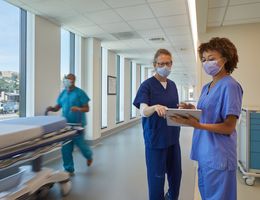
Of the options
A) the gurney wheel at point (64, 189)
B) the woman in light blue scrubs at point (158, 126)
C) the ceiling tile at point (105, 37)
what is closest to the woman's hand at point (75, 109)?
the gurney wheel at point (64, 189)

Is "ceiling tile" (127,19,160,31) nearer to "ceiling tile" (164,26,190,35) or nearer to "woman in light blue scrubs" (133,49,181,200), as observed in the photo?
"ceiling tile" (164,26,190,35)

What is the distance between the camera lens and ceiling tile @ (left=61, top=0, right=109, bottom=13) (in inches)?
116

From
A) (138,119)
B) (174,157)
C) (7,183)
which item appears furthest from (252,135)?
(138,119)

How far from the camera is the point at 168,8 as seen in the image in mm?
3117

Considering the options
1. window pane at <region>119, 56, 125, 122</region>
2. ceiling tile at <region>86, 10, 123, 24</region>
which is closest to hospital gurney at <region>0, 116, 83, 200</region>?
ceiling tile at <region>86, 10, 123, 24</region>

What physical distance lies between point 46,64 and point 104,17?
1.24 meters

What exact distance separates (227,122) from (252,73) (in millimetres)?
2790

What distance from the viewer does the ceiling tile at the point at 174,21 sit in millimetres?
3482

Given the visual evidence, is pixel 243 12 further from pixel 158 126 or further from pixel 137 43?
pixel 137 43

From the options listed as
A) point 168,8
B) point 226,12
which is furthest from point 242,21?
point 168,8

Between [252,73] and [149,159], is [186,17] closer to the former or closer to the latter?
[252,73]

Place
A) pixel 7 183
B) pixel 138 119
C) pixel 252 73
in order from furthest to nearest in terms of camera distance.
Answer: pixel 138 119
pixel 252 73
pixel 7 183

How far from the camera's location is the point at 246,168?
9.32 feet

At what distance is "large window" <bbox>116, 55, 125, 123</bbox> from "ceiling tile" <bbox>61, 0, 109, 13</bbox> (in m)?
4.08
